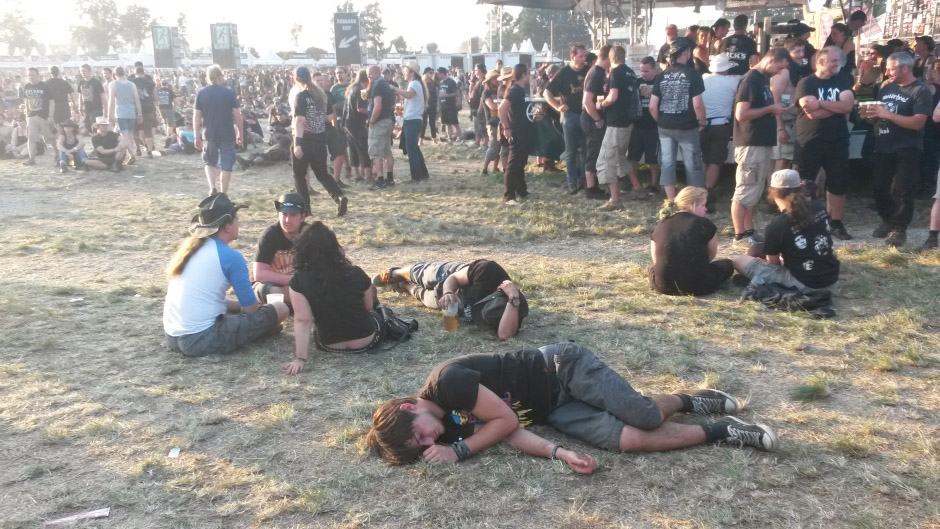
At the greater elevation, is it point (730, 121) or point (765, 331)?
point (730, 121)

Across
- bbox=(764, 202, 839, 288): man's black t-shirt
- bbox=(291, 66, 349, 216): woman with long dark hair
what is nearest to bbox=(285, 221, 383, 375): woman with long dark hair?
bbox=(764, 202, 839, 288): man's black t-shirt

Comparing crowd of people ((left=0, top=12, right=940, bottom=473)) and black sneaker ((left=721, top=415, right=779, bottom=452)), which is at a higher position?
crowd of people ((left=0, top=12, right=940, bottom=473))

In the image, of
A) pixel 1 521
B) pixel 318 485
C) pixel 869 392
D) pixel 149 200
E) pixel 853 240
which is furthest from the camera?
pixel 149 200

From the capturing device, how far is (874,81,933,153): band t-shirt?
6820 mm

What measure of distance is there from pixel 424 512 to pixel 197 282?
8.40 ft

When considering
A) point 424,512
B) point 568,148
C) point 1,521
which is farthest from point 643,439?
point 568,148

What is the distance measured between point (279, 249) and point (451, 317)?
1.46m

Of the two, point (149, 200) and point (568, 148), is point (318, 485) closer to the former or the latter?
point (568, 148)

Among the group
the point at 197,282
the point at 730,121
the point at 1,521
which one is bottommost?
the point at 1,521

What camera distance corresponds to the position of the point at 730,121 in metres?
8.54

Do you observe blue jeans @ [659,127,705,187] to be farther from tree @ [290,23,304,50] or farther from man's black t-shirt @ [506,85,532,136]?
tree @ [290,23,304,50]

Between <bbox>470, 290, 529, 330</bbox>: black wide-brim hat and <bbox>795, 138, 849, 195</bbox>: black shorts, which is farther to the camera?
<bbox>795, 138, 849, 195</bbox>: black shorts

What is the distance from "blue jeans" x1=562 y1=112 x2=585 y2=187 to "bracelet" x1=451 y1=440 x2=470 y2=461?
23.4ft

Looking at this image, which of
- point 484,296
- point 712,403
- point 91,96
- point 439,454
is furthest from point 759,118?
point 91,96
